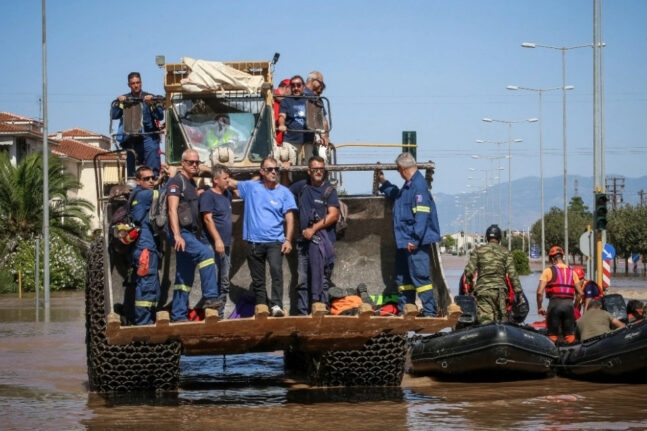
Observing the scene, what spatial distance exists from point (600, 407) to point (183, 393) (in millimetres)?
4393

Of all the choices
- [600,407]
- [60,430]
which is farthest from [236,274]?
[600,407]

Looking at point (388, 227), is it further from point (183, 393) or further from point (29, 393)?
point (29, 393)

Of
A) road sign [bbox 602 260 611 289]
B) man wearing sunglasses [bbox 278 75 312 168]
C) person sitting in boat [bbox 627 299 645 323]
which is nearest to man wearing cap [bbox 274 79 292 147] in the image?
man wearing sunglasses [bbox 278 75 312 168]

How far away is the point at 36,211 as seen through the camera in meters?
43.4

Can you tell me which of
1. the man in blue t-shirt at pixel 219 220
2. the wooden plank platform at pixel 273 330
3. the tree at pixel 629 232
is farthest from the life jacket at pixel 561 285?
the tree at pixel 629 232

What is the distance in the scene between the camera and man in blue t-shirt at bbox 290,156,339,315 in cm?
1188

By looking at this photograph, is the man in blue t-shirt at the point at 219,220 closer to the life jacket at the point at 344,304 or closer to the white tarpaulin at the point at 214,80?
the life jacket at the point at 344,304

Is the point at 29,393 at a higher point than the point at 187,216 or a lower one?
lower

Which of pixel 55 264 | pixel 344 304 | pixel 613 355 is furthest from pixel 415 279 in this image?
pixel 55 264

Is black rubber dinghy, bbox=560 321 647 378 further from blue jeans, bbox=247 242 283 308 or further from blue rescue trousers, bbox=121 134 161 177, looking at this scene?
blue rescue trousers, bbox=121 134 161 177

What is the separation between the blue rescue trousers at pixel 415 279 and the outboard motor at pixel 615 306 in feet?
12.6

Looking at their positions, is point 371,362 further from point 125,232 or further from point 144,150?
point 144,150

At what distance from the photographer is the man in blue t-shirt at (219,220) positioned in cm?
1132

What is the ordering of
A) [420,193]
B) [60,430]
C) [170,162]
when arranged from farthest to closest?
[170,162]
[420,193]
[60,430]
